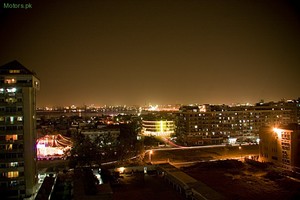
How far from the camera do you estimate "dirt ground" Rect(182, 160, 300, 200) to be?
1188cm

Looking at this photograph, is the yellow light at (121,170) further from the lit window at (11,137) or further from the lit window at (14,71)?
the lit window at (14,71)

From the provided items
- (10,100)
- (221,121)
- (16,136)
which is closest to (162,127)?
(221,121)

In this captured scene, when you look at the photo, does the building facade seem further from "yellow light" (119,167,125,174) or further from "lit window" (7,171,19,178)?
"lit window" (7,171,19,178)

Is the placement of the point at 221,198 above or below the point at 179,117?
below

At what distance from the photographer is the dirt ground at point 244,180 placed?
39.0 feet

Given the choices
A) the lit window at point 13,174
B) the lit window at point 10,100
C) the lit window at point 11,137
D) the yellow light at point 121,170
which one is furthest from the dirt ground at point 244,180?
the lit window at point 10,100

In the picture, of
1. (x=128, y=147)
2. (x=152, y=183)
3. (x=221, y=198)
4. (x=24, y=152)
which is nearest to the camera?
(x=221, y=198)

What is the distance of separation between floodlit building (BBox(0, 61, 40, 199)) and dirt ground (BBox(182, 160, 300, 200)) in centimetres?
732

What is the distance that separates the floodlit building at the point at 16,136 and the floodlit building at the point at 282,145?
12.1m

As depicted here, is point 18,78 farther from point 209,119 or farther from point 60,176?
point 209,119

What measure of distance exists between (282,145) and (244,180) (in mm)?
3923

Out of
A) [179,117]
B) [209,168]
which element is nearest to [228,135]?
[179,117]

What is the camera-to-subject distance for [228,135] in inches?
1128

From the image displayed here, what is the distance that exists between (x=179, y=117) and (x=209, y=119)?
2757 millimetres
